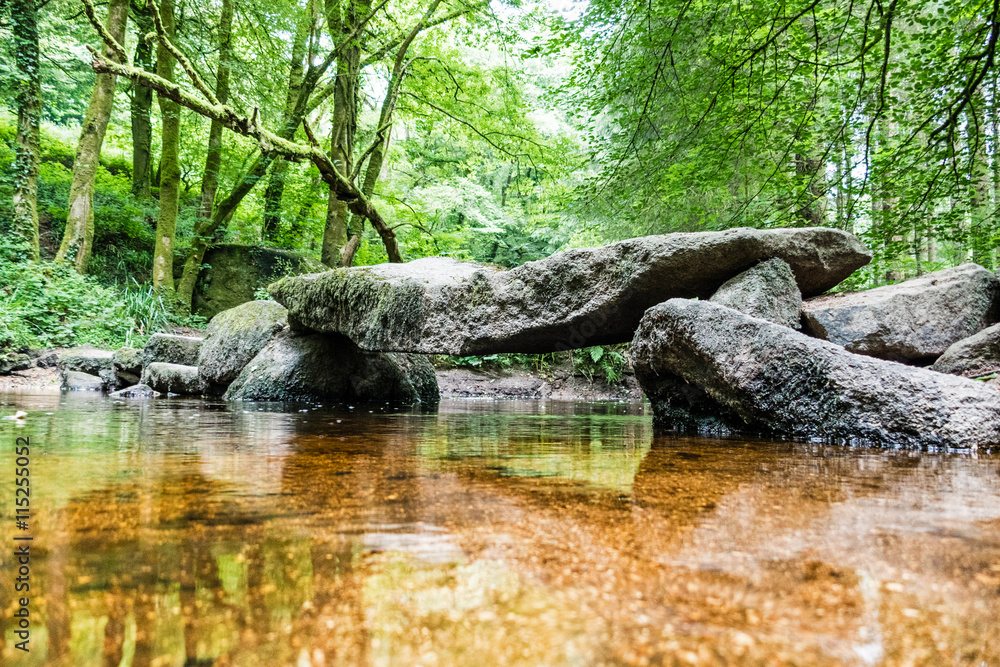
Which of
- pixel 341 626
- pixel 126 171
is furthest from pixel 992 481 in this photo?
pixel 126 171

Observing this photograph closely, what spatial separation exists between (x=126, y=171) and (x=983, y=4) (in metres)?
17.6

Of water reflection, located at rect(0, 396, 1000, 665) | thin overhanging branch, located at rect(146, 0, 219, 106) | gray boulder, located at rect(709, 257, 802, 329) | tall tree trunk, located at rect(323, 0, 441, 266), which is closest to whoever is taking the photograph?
water reflection, located at rect(0, 396, 1000, 665)

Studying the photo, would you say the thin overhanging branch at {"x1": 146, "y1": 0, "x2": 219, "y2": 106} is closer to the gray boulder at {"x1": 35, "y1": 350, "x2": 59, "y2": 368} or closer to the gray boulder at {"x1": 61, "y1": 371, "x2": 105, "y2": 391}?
the gray boulder at {"x1": 61, "y1": 371, "x2": 105, "y2": 391}

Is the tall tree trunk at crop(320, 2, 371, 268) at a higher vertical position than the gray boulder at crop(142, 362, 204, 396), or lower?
higher

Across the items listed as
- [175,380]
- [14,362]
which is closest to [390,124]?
[175,380]

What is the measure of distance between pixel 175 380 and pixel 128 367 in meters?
1.46

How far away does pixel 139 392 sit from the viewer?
6.19m

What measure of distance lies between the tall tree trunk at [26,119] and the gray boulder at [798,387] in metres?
10.9

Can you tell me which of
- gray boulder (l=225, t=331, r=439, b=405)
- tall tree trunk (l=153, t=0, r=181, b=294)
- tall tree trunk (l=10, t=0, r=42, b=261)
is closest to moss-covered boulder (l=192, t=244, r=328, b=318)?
tall tree trunk (l=153, t=0, r=181, b=294)

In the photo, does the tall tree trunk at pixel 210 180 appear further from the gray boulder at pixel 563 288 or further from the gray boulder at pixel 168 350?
the gray boulder at pixel 563 288

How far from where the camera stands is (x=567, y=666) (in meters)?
0.56

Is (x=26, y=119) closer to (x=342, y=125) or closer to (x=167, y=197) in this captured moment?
(x=167, y=197)

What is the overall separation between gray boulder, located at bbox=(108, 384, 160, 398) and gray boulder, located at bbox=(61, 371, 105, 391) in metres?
1.24

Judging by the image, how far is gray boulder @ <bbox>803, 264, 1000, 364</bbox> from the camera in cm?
454
